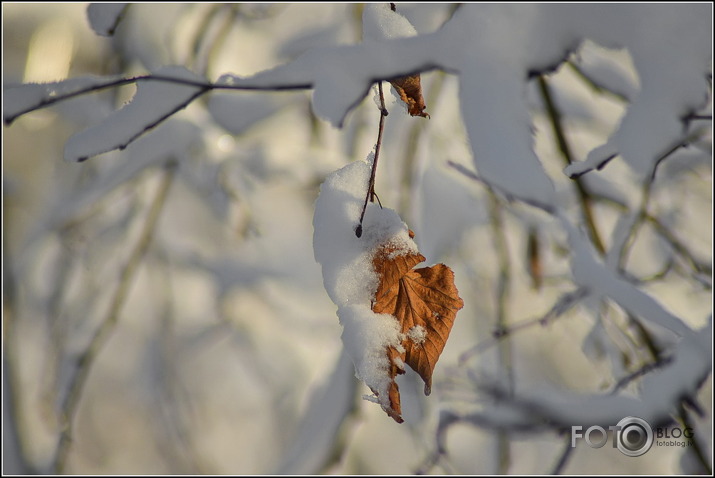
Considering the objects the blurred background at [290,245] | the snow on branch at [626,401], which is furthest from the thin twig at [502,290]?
the snow on branch at [626,401]

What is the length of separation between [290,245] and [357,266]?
2.14 metres

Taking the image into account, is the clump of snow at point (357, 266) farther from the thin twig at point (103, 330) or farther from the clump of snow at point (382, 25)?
the thin twig at point (103, 330)

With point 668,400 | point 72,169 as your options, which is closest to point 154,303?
point 72,169

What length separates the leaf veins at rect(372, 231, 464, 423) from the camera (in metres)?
0.44

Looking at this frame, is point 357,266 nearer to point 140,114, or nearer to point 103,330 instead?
point 140,114

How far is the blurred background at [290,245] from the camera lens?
1414 mm

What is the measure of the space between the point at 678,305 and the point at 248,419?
2.95 meters

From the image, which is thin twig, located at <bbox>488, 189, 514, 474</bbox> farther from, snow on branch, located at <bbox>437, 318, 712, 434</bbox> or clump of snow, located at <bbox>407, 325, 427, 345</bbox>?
clump of snow, located at <bbox>407, 325, 427, 345</bbox>

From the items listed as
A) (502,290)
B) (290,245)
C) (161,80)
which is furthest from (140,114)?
(290,245)

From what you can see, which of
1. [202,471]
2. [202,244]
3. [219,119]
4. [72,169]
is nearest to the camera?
[219,119]

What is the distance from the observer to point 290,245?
2.56m

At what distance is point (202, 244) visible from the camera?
2.98 meters

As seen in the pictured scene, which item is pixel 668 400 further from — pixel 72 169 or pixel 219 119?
pixel 72 169

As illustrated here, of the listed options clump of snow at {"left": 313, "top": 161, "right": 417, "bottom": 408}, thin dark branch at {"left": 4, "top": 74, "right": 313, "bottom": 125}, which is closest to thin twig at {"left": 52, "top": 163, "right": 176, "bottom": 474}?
thin dark branch at {"left": 4, "top": 74, "right": 313, "bottom": 125}
